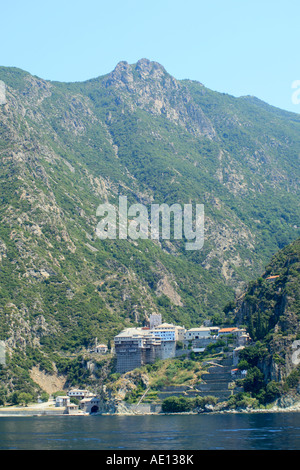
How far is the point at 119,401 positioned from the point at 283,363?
31734 millimetres

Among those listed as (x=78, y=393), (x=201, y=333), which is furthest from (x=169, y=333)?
(x=78, y=393)

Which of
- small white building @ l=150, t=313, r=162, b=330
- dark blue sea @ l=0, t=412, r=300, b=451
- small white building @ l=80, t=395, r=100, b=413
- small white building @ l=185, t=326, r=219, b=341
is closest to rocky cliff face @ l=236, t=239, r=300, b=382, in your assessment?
small white building @ l=185, t=326, r=219, b=341

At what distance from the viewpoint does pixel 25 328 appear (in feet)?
589

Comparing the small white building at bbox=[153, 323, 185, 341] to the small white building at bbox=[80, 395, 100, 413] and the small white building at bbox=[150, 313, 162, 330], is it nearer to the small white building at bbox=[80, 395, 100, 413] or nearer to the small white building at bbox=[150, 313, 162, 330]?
the small white building at bbox=[150, 313, 162, 330]

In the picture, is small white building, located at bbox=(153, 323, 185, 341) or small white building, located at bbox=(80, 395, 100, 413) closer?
small white building, located at bbox=(80, 395, 100, 413)

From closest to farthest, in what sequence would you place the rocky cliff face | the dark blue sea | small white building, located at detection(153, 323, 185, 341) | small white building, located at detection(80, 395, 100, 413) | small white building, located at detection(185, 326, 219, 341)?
the dark blue sea → the rocky cliff face → small white building, located at detection(80, 395, 100, 413) → small white building, located at detection(185, 326, 219, 341) → small white building, located at detection(153, 323, 185, 341)

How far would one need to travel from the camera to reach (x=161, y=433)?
318 ft

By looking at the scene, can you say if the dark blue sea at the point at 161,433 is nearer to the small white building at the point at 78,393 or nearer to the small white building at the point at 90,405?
the small white building at the point at 90,405

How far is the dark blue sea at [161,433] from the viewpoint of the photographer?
84375 mm

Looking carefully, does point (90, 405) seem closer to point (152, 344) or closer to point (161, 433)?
point (152, 344)

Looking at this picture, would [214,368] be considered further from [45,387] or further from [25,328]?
[25,328]

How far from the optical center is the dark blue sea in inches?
3322
